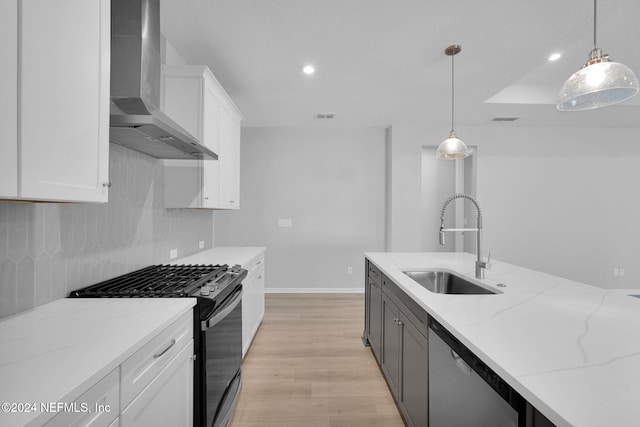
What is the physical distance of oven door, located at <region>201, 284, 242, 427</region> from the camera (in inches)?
57.4

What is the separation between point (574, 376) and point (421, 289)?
868 mm

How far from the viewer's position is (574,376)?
76 centimetres

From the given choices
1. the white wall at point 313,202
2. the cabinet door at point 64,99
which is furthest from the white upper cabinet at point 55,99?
the white wall at point 313,202

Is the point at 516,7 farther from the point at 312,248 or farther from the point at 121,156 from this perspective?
the point at 312,248

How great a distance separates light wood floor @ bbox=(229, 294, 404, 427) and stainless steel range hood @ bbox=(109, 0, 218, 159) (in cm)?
178

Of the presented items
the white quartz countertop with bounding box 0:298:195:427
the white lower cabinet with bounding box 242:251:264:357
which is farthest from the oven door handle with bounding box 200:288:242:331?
the white lower cabinet with bounding box 242:251:264:357

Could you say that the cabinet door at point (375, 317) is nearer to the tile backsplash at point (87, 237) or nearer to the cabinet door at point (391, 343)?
the cabinet door at point (391, 343)

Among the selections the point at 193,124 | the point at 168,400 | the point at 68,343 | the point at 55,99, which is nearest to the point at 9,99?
the point at 55,99

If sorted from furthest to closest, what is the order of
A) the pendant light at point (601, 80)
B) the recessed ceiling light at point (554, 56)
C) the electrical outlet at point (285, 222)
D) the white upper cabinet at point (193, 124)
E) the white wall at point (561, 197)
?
1. the electrical outlet at point (285, 222)
2. the white wall at point (561, 197)
3. the recessed ceiling light at point (554, 56)
4. the white upper cabinet at point (193, 124)
5. the pendant light at point (601, 80)

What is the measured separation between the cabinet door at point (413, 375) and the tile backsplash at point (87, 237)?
1.75m

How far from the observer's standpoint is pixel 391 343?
205cm

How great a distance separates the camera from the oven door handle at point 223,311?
1.43 meters

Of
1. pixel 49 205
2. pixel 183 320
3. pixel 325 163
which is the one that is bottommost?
pixel 183 320

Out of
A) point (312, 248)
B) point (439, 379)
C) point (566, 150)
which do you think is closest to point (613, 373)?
point (439, 379)
